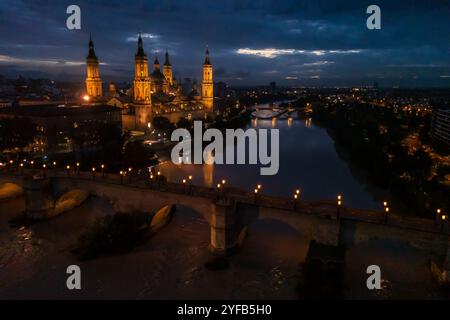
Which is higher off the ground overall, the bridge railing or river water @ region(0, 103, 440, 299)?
the bridge railing

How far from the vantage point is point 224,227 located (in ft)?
60.8

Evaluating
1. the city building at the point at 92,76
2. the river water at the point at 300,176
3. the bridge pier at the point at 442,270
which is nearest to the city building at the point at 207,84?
the city building at the point at 92,76

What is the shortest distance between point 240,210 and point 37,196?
1325cm

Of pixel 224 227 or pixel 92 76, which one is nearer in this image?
pixel 224 227

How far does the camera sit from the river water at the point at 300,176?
29.2 metres

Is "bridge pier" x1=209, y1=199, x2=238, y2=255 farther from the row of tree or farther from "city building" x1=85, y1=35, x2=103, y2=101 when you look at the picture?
"city building" x1=85, y1=35, x2=103, y2=101

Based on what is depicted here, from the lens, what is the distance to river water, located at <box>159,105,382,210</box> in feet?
95.7

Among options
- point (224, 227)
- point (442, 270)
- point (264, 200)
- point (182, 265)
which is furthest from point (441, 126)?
point (182, 265)

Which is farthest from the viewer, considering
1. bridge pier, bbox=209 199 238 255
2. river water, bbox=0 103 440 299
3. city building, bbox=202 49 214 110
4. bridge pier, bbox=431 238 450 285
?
city building, bbox=202 49 214 110

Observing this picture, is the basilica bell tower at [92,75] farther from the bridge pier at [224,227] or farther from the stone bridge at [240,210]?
the bridge pier at [224,227]

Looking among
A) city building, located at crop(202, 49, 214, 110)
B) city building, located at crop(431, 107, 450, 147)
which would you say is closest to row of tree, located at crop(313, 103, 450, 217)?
city building, located at crop(431, 107, 450, 147)

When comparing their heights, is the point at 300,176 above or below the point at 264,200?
below

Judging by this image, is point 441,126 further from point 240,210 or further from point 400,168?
point 240,210

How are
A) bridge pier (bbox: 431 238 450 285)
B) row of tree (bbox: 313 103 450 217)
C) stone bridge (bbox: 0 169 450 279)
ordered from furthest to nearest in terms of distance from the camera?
row of tree (bbox: 313 103 450 217) < stone bridge (bbox: 0 169 450 279) < bridge pier (bbox: 431 238 450 285)
